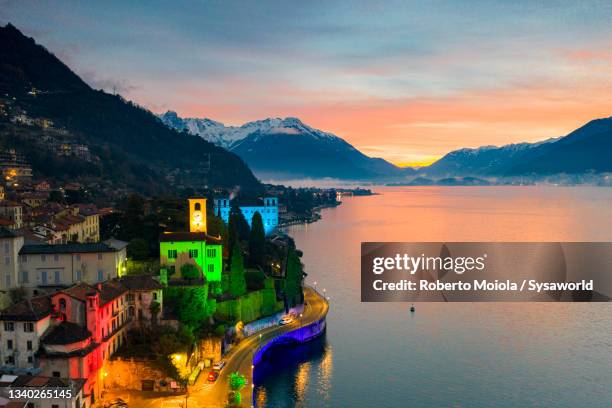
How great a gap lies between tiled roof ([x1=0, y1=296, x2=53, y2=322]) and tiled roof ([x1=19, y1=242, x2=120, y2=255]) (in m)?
3.64

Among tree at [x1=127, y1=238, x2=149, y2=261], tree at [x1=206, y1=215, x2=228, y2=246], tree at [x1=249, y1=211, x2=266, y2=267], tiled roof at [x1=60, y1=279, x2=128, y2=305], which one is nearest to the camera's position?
tiled roof at [x1=60, y1=279, x2=128, y2=305]

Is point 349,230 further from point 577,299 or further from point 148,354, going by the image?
point 148,354

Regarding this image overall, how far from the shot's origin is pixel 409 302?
42.0 metres

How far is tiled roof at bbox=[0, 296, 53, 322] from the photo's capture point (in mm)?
19812

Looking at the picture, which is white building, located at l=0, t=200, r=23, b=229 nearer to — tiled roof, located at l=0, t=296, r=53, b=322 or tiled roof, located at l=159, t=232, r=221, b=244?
tiled roof, located at l=159, t=232, r=221, b=244

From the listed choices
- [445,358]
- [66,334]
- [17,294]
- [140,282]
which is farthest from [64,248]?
[445,358]

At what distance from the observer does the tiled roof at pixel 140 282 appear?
24062mm

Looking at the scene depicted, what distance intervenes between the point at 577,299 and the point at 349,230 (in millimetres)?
44745

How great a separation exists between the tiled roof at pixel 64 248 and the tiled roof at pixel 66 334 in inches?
181

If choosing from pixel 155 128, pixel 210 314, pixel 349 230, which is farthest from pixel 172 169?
pixel 210 314

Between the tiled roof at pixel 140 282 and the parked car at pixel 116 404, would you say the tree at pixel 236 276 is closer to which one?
the tiled roof at pixel 140 282

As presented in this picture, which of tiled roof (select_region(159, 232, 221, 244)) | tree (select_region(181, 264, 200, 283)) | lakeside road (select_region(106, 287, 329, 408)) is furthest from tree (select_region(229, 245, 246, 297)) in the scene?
tree (select_region(181, 264, 200, 283))

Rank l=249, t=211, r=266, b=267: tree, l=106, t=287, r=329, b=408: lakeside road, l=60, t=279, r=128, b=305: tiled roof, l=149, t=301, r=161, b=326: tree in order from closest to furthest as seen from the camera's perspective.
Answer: l=106, t=287, r=329, b=408: lakeside road, l=60, t=279, r=128, b=305: tiled roof, l=149, t=301, r=161, b=326: tree, l=249, t=211, r=266, b=267: tree
